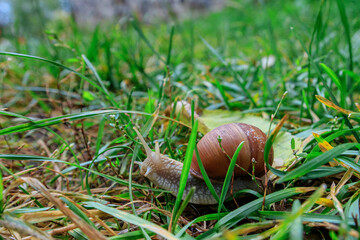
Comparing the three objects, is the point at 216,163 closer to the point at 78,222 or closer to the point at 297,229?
the point at 297,229

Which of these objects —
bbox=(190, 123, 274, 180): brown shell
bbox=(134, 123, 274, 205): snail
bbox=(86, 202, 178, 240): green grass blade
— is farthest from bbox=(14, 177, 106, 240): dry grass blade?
bbox=(190, 123, 274, 180): brown shell

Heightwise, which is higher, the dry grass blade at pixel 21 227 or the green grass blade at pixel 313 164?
the green grass blade at pixel 313 164

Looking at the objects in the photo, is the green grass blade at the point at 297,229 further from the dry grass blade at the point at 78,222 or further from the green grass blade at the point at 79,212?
the green grass blade at the point at 79,212

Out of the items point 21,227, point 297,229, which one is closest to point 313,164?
point 297,229

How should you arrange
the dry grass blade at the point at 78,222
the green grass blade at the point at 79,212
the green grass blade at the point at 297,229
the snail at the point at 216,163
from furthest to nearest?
the snail at the point at 216,163 < the green grass blade at the point at 79,212 < the dry grass blade at the point at 78,222 < the green grass blade at the point at 297,229

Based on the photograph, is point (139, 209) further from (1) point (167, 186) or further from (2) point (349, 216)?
(2) point (349, 216)

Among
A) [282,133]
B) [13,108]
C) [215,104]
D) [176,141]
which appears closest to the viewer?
[282,133]

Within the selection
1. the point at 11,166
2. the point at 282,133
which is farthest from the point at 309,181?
the point at 11,166

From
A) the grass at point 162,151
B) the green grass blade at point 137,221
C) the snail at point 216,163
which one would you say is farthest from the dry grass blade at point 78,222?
the snail at point 216,163

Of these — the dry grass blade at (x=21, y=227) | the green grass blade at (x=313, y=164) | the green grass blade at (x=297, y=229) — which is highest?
the green grass blade at (x=313, y=164)
